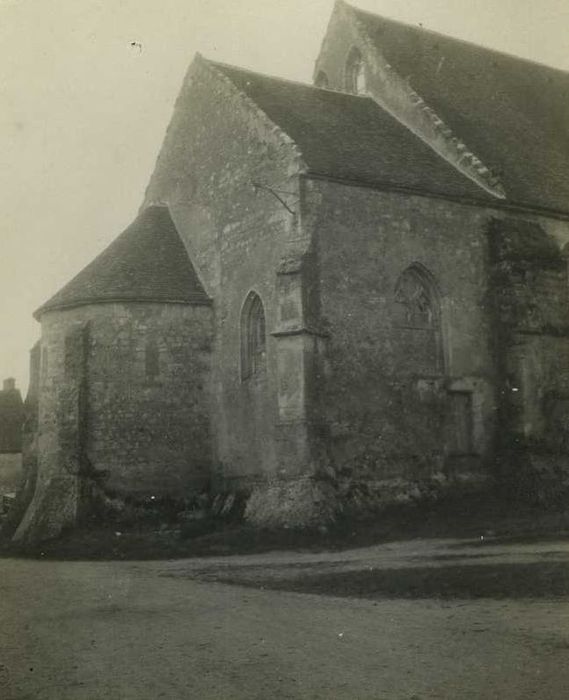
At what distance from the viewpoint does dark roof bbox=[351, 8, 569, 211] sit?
22.5m

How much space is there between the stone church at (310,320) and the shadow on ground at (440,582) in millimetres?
5148

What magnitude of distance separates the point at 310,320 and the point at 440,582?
836 cm

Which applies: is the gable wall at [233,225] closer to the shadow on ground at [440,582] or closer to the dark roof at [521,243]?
the dark roof at [521,243]

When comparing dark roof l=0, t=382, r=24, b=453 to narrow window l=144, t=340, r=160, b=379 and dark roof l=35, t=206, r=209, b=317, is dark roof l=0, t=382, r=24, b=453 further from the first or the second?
narrow window l=144, t=340, r=160, b=379

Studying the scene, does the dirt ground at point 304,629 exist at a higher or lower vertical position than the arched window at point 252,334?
lower

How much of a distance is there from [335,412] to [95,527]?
6428 mm

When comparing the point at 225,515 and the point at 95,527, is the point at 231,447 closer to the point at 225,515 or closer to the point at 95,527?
the point at 225,515

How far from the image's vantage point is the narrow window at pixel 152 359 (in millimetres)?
20969

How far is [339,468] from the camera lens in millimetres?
17828

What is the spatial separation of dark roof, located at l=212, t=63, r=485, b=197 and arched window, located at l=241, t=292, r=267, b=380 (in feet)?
12.6

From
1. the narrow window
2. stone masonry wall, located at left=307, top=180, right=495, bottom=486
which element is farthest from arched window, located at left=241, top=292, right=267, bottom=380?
stone masonry wall, located at left=307, top=180, right=495, bottom=486

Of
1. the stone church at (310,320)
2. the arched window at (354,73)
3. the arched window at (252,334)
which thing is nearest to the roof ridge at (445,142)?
the stone church at (310,320)

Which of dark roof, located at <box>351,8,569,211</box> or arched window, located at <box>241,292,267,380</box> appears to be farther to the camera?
dark roof, located at <box>351,8,569,211</box>

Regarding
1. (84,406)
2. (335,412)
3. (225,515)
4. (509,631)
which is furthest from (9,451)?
(509,631)
